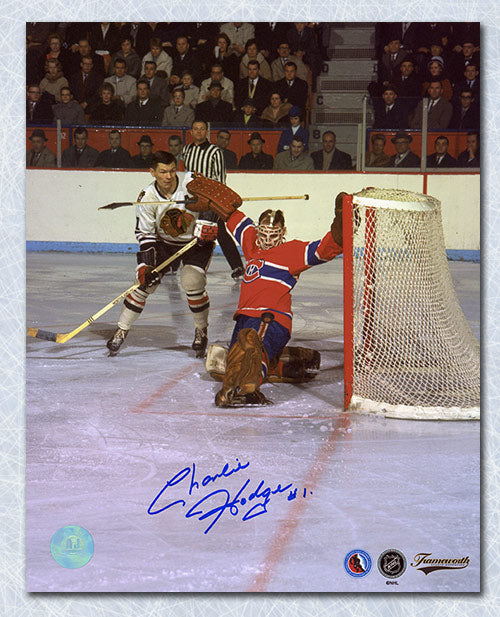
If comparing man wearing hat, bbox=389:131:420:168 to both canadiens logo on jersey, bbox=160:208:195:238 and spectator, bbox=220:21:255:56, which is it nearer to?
canadiens logo on jersey, bbox=160:208:195:238

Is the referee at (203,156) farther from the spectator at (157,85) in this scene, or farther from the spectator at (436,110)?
the spectator at (436,110)

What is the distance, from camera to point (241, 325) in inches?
154

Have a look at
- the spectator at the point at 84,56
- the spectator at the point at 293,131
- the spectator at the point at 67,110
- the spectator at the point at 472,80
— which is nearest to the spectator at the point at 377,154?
the spectator at the point at 293,131

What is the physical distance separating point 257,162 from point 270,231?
121 cm

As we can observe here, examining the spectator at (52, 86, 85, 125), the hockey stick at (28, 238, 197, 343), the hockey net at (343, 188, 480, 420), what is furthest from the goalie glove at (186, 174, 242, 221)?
the hockey net at (343, 188, 480, 420)

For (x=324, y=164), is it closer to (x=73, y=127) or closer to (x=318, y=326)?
(x=318, y=326)

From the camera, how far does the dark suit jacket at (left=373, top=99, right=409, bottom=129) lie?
4742 mm

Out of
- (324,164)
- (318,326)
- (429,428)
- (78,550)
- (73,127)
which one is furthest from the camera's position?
(324,164)

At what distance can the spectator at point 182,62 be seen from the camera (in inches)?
144

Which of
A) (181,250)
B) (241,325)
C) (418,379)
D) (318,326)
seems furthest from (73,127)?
(418,379)

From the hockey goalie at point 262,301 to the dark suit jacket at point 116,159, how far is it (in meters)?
0.71

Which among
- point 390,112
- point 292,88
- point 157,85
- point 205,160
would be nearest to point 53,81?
point 157,85

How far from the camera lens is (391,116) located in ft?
16.4

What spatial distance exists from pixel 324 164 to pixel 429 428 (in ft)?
7.65
